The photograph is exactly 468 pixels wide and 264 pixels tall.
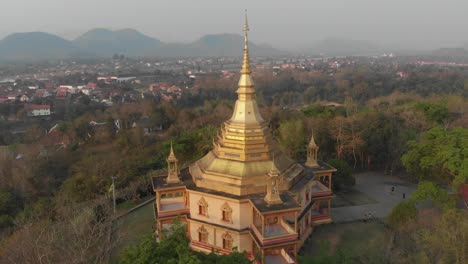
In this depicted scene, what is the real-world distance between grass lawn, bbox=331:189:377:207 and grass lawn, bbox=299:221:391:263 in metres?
3.25

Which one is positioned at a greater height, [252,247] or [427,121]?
[427,121]

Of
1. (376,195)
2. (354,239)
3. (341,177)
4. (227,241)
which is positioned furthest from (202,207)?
(376,195)

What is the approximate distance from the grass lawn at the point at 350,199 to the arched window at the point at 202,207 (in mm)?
11095

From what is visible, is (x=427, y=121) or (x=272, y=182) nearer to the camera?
(x=272, y=182)

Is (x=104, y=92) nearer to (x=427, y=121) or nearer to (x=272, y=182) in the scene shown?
(x=427, y=121)

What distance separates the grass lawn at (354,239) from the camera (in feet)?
65.9

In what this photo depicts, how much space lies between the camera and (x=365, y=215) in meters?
25.0

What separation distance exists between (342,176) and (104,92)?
3057 inches

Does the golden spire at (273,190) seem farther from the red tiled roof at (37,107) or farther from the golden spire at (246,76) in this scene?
the red tiled roof at (37,107)

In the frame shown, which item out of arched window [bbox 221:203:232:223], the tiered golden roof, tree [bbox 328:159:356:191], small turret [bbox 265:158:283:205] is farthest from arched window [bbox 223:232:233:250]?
tree [bbox 328:159:356:191]

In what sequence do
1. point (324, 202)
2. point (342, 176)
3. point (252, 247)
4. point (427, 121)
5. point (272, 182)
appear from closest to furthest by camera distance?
point (272, 182) → point (252, 247) → point (324, 202) → point (342, 176) → point (427, 121)

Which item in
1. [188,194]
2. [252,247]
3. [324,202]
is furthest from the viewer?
[324,202]

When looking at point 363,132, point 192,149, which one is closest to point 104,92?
point 192,149

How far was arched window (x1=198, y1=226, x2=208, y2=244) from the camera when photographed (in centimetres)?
1956
